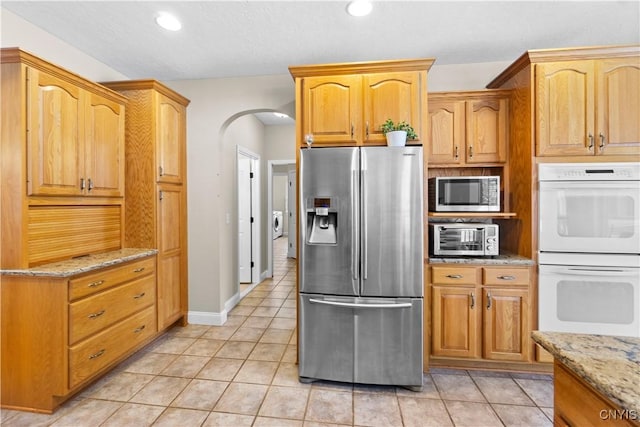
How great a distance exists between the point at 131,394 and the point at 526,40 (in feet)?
13.5

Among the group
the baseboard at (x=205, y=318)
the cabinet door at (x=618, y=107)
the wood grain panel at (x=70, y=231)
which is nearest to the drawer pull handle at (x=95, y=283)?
the wood grain panel at (x=70, y=231)

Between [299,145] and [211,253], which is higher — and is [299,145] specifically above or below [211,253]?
above

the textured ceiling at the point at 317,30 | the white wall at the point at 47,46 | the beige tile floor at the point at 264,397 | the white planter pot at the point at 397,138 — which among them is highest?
the textured ceiling at the point at 317,30

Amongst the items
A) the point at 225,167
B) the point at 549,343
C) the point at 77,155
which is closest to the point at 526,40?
the point at 549,343

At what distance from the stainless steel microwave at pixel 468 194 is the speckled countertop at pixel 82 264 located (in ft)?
8.41

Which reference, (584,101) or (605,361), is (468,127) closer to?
(584,101)

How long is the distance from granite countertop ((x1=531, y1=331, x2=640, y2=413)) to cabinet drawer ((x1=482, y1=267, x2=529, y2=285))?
1413 millimetres

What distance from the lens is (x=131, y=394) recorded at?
219cm

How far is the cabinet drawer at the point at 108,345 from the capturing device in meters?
2.03

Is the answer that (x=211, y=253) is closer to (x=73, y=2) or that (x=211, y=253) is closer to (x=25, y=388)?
(x=25, y=388)

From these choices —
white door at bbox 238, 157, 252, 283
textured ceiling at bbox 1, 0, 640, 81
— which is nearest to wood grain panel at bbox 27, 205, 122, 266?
textured ceiling at bbox 1, 0, 640, 81

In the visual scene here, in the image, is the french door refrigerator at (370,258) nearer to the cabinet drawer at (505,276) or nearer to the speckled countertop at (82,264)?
the cabinet drawer at (505,276)

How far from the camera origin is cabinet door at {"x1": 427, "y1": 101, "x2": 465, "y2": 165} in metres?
2.71

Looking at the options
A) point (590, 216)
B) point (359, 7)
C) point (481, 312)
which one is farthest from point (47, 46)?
point (590, 216)
